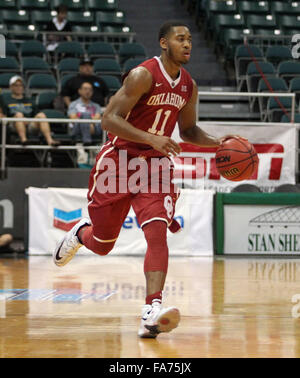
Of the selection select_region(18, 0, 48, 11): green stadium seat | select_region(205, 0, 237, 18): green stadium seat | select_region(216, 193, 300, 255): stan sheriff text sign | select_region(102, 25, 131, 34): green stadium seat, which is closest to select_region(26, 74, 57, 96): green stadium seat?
select_region(102, 25, 131, 34): green stadium seat

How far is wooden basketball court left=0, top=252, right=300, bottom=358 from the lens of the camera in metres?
3.89

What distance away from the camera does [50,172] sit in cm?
1021

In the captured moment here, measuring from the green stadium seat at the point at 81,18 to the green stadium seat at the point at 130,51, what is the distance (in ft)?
5.08

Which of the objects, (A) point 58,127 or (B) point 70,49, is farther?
(B) point 70,49

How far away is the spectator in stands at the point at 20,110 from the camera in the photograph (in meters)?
10.4

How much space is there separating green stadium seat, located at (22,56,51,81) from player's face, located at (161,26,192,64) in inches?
Answer: 343

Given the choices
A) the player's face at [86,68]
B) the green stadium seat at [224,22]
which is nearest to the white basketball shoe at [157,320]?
the player's face at [86,68]

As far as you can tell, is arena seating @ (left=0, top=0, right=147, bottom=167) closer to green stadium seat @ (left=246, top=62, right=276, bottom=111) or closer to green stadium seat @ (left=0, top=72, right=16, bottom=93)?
green stadium seat @ (left=0, top=72, right=16, bottom=93)

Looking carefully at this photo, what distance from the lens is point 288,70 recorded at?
13.6m

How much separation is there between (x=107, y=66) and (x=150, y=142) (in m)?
9.11

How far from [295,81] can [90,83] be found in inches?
166

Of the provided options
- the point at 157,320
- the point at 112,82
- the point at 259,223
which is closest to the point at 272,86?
the point at 112,82

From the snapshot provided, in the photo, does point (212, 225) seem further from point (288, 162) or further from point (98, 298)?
point (98, 298)

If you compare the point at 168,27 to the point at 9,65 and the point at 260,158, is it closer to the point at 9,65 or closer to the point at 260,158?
A: the point at 260,158
